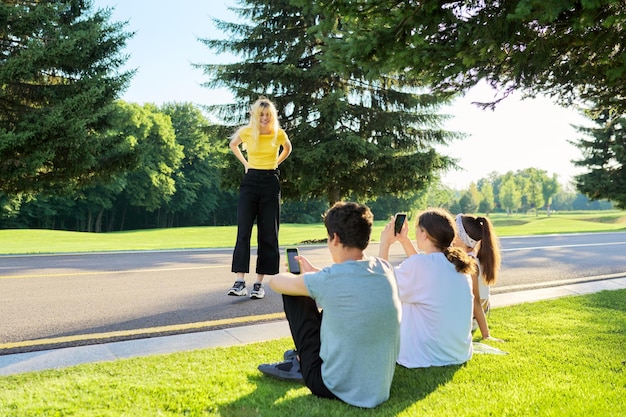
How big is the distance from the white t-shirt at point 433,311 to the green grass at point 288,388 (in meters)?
0.11

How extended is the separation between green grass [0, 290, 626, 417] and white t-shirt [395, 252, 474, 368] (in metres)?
0.11

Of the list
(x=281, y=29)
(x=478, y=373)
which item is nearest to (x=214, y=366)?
(x=478, y=373)

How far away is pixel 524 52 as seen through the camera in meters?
3.77

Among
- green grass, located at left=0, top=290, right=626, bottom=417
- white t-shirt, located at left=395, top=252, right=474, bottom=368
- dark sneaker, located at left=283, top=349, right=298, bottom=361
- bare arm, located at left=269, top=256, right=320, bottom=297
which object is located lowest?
green grass, located at left=0, top=290, right=626, bottom=417

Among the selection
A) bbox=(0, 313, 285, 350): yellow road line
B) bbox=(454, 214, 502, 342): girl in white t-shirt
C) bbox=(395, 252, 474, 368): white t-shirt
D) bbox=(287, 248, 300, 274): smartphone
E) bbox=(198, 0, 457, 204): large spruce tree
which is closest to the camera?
bbox=(287, 248, 300, 274): smartphone

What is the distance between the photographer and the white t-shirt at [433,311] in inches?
125

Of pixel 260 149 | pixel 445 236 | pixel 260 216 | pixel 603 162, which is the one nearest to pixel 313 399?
pixel 445 236

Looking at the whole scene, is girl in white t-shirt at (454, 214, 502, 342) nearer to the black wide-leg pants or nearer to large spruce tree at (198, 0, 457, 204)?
the black wide-leg pants

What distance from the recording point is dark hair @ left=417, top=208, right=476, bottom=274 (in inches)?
127

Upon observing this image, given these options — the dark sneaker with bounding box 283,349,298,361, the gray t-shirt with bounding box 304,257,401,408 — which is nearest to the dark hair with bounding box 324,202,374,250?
the gray t-shirt with bounding box 304,257,401,408

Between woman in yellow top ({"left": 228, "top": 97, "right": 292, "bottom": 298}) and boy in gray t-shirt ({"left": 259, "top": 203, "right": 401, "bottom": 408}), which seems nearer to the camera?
boy in gray t-shirt ({"left": 259, "top": 203, "right": 401, "bottom": 408})

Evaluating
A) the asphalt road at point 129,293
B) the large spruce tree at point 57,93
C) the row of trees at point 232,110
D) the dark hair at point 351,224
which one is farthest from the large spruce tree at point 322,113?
the dark hair at point 351,224

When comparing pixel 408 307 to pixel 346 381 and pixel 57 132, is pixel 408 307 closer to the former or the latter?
pixel 346 381

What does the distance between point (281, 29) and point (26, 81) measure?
9.29 meters
